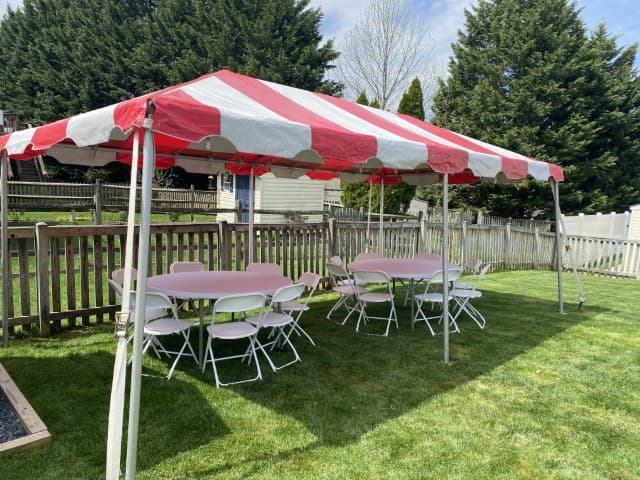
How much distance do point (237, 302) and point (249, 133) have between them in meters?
1.53

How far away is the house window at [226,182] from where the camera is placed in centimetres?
2018

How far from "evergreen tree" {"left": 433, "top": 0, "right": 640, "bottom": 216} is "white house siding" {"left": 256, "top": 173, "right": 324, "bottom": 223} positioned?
8130 mm

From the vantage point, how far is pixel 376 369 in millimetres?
4484

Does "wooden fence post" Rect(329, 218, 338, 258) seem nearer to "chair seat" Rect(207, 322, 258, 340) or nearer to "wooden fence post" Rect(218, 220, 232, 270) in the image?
"wooden fence post" Rect(218, 220, 232, 270)

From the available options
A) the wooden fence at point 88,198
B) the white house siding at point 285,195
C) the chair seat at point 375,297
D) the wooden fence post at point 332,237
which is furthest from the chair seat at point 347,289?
the white house siding at point 285,195

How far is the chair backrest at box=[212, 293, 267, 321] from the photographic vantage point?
3.74m

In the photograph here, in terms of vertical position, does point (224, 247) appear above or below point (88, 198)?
below

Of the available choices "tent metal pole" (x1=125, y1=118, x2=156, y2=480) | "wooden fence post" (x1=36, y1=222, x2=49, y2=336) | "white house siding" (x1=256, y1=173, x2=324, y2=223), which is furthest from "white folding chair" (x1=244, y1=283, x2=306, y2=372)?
"white house siding" (x1=256, y1=173, x2=324, y2=223)

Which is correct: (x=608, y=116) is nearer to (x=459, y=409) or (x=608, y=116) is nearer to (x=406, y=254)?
(x=406, y=254)

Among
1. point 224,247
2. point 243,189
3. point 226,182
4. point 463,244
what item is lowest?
point 463,244

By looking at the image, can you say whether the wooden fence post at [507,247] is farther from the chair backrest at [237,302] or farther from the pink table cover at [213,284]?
the chair backrest at [237,302]

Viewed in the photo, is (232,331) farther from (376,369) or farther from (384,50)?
(384,50)

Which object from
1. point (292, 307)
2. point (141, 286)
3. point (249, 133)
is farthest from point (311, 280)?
point (141, 286)

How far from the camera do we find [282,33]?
2731cm
